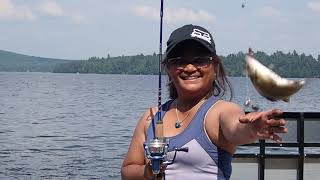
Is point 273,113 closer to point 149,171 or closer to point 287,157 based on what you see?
point 149,171

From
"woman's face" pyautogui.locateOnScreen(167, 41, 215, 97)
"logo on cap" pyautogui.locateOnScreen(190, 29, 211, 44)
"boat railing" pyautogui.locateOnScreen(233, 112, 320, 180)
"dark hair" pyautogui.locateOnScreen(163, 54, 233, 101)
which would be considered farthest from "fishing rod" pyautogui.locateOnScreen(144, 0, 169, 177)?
"boat railing" pyautogui.locateOnScreen(233, 112, 320, 180)

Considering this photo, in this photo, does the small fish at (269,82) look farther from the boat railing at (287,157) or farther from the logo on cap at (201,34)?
the boat railing at (287,157)

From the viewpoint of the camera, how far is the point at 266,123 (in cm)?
255

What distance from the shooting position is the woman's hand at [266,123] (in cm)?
252

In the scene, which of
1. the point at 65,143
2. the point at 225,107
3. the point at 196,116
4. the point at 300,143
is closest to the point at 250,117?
the point at 225,107

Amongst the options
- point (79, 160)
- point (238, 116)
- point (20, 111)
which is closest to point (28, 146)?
point (79, 160)

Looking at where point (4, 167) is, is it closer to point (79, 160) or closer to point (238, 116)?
point (79, 160)

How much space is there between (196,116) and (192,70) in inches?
9.2

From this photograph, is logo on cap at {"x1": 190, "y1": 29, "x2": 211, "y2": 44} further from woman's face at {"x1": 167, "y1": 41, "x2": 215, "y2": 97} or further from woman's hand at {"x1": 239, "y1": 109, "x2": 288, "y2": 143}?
woman's hand at {"x1": 239, "y1": 109, "x2": 288, "y2": 143}

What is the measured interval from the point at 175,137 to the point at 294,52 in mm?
1527

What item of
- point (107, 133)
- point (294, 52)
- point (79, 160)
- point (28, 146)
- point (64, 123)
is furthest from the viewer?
point (64, 123)

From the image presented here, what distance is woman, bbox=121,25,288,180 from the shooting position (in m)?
3.08

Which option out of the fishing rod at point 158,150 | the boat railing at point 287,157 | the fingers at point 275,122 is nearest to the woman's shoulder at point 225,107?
the fishing rod at point 158,150

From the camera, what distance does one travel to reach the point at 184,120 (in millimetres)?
3236
